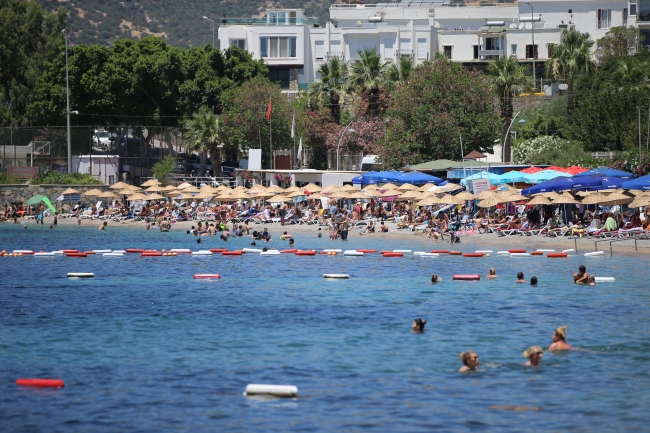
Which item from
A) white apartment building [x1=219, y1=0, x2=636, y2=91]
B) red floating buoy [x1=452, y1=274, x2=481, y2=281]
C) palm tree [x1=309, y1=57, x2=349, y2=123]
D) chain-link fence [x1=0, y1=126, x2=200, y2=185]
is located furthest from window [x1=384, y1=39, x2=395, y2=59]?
red floating buoy [x1=452, y1=274, x2=481, y2=281]

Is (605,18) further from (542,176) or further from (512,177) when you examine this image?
(542,176)

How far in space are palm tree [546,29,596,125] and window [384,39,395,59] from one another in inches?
693

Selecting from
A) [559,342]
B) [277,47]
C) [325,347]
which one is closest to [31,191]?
[277,47]

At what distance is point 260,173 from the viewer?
2539 inches

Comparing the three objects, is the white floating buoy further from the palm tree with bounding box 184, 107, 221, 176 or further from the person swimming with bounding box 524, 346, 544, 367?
the palm tree with bounding box 184, 107, 221, 176

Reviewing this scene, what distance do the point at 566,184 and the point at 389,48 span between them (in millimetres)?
50976

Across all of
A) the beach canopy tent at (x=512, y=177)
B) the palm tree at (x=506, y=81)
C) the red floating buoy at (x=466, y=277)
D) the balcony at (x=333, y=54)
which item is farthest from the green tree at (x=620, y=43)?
the red floating buoy at (x=466, y=277)

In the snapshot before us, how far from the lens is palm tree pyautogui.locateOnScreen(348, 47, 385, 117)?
6831cm

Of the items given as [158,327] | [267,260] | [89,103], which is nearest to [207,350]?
[158,327]

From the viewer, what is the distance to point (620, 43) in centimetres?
7925

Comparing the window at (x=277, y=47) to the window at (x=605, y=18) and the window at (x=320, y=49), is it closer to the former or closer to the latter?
the window at (x=320, y=49)

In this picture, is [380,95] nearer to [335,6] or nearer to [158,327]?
[335,6]

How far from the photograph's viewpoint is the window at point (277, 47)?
8938cm

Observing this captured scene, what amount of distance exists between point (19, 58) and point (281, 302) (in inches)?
2416
